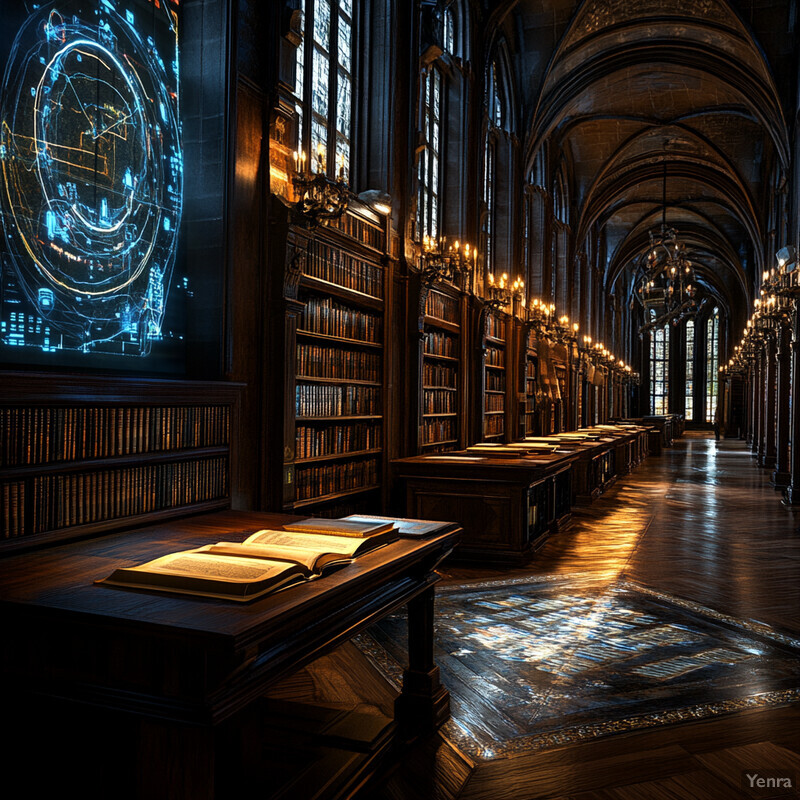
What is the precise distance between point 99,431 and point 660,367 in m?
41.2

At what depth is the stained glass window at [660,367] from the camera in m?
40.7

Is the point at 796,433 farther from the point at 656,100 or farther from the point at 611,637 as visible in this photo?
the point at 656,100

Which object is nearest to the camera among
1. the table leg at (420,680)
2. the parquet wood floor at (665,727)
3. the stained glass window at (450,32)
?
the parquet wood floor at (665,727)

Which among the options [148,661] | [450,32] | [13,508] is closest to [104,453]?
[13,508]

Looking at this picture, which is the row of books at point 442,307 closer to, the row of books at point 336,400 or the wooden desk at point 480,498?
the row of books at point 336,400

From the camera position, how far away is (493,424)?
10805 mm

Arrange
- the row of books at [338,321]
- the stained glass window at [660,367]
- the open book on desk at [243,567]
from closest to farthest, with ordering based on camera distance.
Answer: the open book on desk at [243,567]
the row of books at [338,321]
the stained glass window at [660,367]

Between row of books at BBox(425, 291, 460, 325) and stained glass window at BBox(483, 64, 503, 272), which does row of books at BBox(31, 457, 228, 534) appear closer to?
row of books at BBox(425, 291, 460, 325)

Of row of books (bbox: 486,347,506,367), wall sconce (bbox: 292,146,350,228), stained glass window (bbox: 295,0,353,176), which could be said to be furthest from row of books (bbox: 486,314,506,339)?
wall sconce (bbox: 292,146,350,228)

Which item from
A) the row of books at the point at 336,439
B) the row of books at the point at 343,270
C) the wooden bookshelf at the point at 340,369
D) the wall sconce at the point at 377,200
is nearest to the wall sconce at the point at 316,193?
the wooden bookshelf at the point at 340,369

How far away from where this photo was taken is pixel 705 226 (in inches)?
1040

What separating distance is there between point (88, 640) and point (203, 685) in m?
0.33

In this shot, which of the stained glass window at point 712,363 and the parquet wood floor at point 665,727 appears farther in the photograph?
the stained glass window at point 712,363

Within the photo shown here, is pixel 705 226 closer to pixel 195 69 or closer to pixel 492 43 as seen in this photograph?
pixel 492 43
